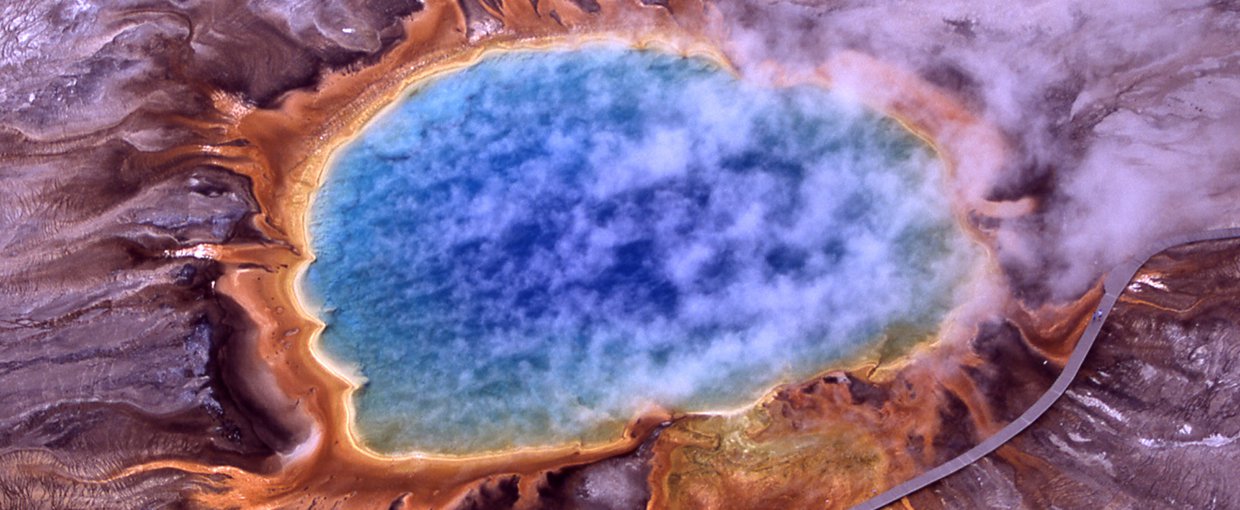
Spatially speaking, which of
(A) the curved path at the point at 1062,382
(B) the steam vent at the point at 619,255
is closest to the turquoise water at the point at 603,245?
(B) the steam vent at the point at 619,255

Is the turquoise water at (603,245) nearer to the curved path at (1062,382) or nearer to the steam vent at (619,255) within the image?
the steam vent at (619,255)

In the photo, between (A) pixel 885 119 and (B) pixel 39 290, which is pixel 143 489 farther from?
(A) pixel 885 119

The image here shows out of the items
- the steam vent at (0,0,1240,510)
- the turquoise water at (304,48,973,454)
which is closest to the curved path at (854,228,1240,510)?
the steam vent at (0,0,1240,510)

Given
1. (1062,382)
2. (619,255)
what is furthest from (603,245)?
(1062,382)

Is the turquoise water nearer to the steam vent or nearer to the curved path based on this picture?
the steam vent

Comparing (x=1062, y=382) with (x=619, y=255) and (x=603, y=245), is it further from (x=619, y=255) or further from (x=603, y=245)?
(x=603, y=245)

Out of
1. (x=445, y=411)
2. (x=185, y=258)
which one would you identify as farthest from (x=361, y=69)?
(x=445, y=411)
